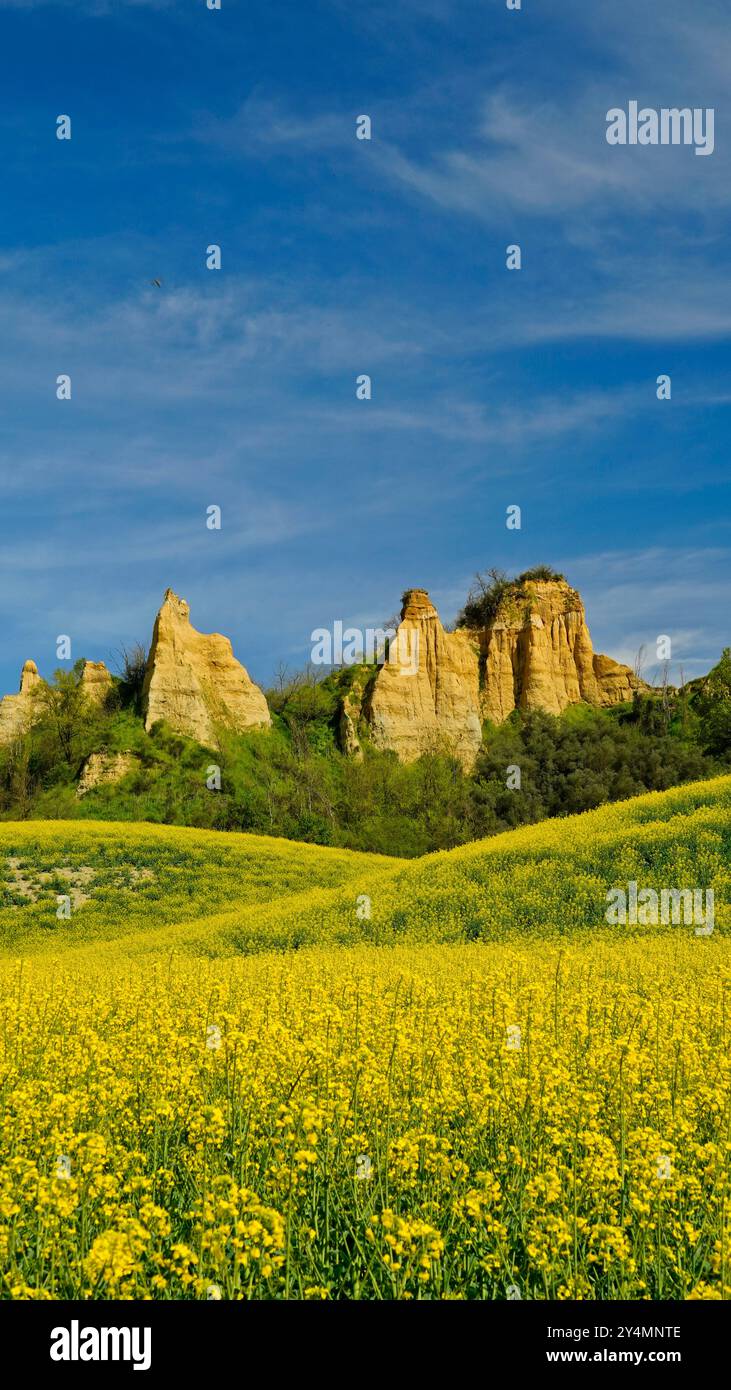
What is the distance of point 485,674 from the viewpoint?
88.2m

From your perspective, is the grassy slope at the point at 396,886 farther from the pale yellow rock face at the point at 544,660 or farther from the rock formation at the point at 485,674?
the pale yellow rock face at the point at 544,660

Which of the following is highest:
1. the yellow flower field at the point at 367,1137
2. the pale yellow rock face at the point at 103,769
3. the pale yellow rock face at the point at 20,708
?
the pale yellow rock face at the point at 20,708

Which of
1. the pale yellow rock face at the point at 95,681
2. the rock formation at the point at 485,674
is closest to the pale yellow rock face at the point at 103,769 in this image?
the pale yellow rock face at the point at 95,681

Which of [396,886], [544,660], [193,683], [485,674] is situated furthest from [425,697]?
[396,886]

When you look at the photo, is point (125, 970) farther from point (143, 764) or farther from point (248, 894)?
point (143, 764)

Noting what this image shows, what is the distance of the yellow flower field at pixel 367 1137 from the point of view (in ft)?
16.3

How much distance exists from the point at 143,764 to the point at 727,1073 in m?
65.9

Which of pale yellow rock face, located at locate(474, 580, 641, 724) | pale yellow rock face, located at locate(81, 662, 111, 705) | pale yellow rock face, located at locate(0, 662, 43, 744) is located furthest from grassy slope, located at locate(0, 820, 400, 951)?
pale yellow rock face, located at locate(474, 580, 641, 724)

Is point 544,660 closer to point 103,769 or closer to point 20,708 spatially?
point 103,769

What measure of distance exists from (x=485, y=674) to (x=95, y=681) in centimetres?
3525

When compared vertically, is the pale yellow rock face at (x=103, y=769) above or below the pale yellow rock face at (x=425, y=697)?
below

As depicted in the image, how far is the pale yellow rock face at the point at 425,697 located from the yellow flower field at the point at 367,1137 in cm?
6559

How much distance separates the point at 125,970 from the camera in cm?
1806
